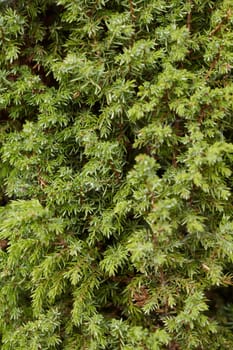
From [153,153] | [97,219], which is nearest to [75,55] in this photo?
[153,153]

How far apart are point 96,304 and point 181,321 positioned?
0.24 m

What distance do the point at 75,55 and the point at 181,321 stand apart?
0.71m

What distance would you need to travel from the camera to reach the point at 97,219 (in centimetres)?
107

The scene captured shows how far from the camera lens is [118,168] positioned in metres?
1.05

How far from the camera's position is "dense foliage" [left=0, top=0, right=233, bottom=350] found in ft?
3.24

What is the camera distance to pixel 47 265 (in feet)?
3.43

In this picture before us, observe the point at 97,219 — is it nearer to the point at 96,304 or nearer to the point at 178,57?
the point at 96,304

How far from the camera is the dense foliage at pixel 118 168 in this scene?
38.9 inches

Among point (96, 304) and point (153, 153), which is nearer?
point (153, 153)

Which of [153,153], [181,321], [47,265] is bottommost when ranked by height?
[181,321]

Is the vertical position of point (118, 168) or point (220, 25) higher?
point (220, 25)

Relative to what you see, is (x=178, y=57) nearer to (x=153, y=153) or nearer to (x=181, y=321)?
(x=153, y=153)

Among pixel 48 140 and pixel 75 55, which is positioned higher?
pixel 75 55

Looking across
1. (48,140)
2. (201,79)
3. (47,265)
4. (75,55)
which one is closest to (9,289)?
(47,265)
